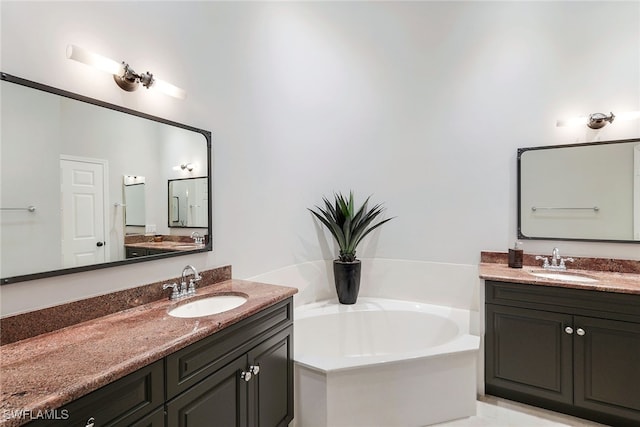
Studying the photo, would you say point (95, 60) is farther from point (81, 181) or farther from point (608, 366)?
point (608, 366)

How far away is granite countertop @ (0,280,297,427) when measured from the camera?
2.51 ft

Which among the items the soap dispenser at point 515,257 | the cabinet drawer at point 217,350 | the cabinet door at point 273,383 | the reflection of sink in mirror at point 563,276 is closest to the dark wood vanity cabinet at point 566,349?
the reflection of sink in mirror at point 563,276

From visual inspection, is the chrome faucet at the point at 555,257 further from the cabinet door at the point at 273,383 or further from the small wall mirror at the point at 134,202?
the small wall mirror at the point at 134,202

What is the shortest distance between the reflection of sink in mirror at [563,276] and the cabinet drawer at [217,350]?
6.28 ft

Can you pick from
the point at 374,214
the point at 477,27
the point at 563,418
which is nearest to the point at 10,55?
the point at 374,214

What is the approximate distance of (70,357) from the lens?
0.96 m

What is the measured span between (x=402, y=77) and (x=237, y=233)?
2.09 metres

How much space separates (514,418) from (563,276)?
104 cm

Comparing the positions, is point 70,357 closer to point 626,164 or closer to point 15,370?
point 15,370

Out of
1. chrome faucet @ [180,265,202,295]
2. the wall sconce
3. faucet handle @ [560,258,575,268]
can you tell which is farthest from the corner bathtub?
the wall sconce

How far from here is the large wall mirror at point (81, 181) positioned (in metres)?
1.10

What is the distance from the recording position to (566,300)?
1937 mm

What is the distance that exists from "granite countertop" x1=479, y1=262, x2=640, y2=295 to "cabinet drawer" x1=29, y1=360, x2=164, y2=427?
2.06 metres

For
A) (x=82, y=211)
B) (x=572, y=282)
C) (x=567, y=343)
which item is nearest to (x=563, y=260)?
(x=572, y=282)
